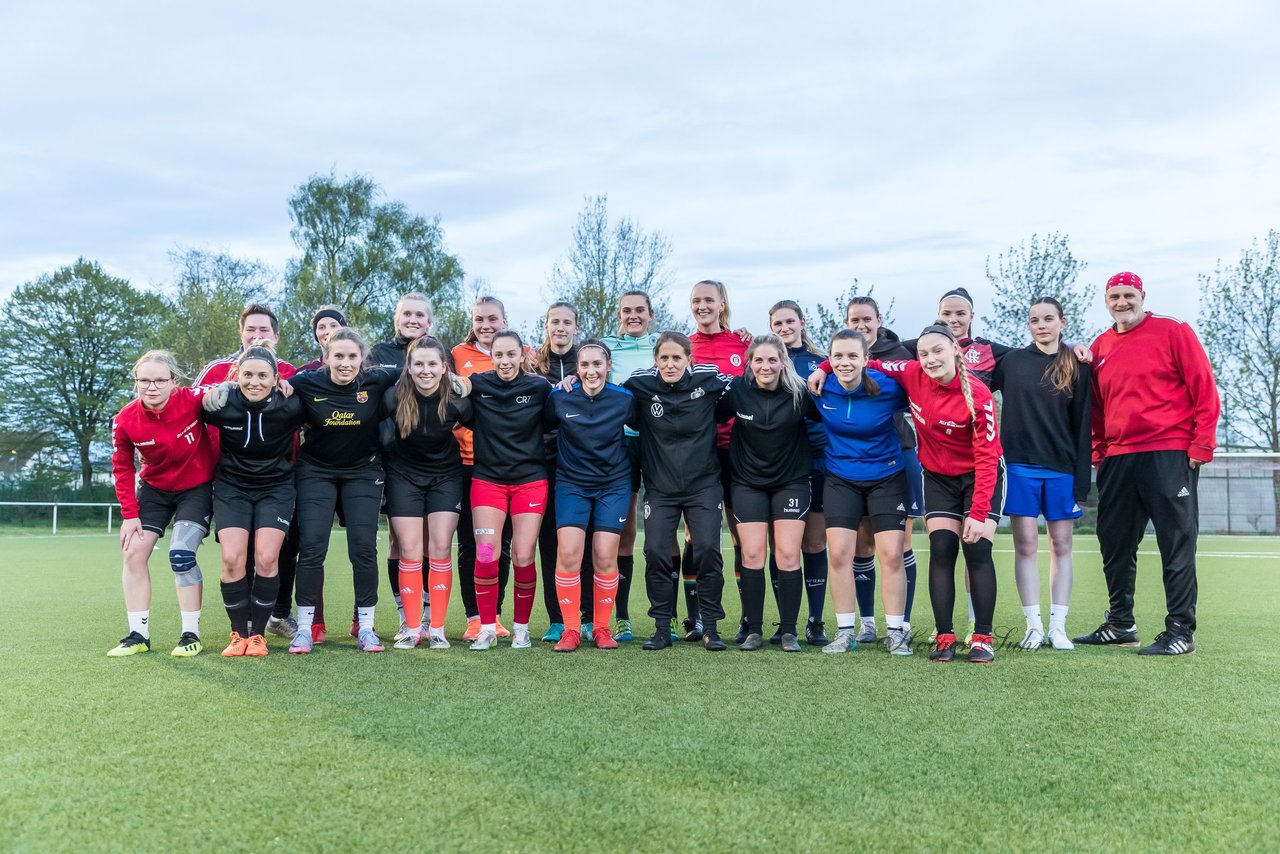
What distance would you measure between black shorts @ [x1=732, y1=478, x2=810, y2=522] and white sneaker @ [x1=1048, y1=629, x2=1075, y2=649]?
152cm

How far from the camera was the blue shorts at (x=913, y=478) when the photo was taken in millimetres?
5570

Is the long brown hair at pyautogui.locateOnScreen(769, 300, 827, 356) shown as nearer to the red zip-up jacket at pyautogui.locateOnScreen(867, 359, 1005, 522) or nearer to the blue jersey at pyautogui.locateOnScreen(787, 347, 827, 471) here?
the blue jersey at pyautogui.locateOnScreen(787, 347, 827, 471)

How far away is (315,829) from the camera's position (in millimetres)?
2428

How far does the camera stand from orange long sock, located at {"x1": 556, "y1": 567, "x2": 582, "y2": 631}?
214 inches

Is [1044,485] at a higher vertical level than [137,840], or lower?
higher

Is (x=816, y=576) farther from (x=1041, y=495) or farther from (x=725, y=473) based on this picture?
(x=1041, y=495)

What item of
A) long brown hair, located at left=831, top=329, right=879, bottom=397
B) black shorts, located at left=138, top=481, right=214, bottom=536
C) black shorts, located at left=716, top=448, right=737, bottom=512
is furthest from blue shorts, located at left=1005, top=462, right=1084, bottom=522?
black shorts, located at left=138, top=481, right=214, bottom=536

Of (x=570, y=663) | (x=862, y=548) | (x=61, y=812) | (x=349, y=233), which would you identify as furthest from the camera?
(x=349, y=233)

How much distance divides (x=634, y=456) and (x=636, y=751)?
288cm

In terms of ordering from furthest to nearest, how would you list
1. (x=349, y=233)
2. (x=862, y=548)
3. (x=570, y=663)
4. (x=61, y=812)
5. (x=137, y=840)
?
(x=349, y=233) < (x=862, y=548) < (x=570, y=663) < (x=61, y=812) < (x=137, y=840)

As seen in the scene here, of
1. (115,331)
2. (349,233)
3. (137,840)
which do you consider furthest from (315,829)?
(115,331)

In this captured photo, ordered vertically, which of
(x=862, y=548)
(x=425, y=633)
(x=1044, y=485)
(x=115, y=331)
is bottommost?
(x=425, y=633)

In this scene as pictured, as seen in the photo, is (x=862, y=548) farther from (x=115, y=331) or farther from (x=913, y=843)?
(x=115, y=331)

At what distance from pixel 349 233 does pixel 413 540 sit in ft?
108
